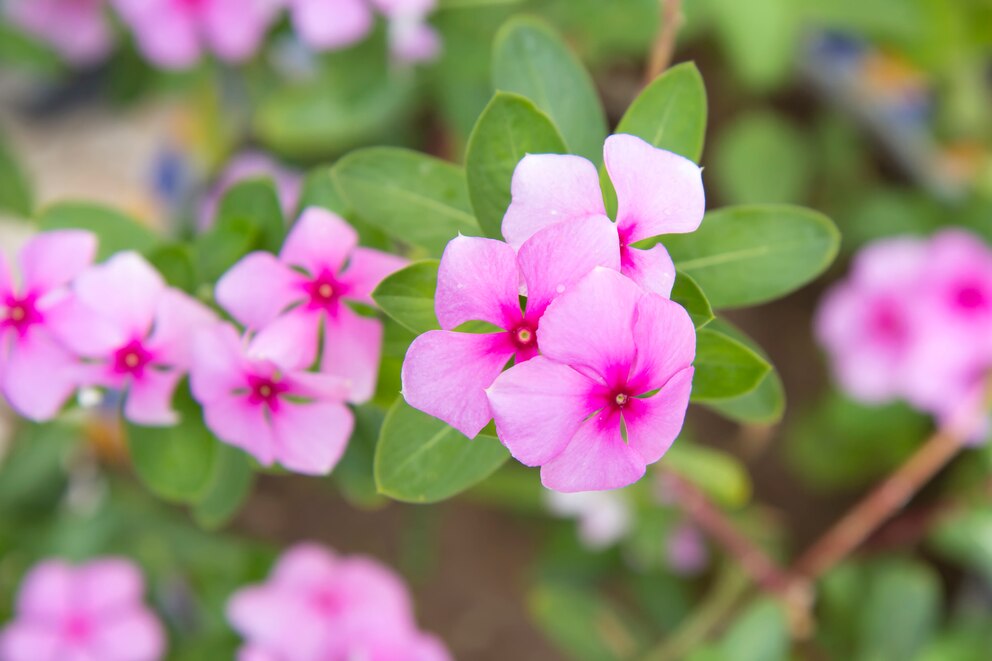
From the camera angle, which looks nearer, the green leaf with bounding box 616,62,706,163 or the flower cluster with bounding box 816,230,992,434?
the green leaf with bounding box 616,62,706,163

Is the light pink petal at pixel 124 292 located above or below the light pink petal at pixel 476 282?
below

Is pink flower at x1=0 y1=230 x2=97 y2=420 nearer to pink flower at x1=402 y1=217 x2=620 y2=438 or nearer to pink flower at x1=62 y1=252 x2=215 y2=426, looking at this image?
pink flower at x1=62 y1=252 x2=215 y2=426

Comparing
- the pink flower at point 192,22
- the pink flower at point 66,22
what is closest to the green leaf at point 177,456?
the pink flower at point 192,22

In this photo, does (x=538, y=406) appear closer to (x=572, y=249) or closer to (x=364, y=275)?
(x=572, y=249)

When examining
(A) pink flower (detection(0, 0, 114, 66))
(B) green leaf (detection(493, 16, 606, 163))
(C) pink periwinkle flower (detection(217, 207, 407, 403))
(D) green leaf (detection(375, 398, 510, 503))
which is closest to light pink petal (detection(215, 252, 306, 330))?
(C) pink periwinkle flower (detection(217, 207, 407, 403))

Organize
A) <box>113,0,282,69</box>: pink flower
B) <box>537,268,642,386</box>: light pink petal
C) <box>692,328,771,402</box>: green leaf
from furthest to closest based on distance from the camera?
<box>113,0,282,69</box>: pink flower
<box>692,328,771,402</box>: green leaf
<box>537,268,642,386</box>: light pink petal

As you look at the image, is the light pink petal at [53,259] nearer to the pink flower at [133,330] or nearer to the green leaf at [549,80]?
the pink flower at [133,330]
